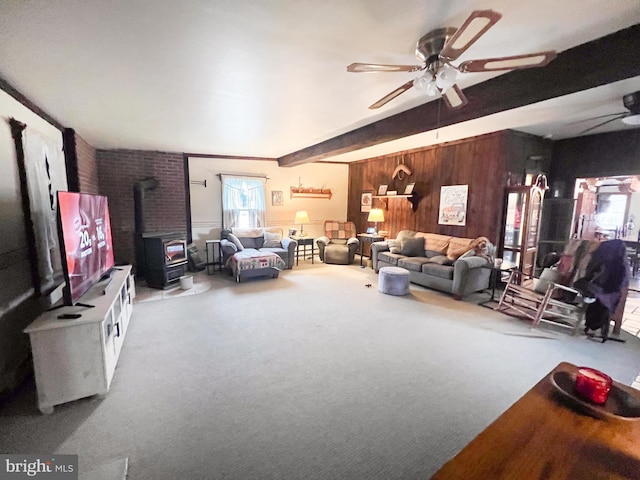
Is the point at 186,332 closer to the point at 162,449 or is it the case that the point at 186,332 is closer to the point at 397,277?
the point at 162,449

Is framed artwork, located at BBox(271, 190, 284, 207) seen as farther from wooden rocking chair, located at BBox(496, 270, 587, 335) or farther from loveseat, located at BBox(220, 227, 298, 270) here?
wooden rocking chair, located at BBox(496, 270, 587, 335)

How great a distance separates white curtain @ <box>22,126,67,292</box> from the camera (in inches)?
102

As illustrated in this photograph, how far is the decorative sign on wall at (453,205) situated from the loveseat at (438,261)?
12.2 inches

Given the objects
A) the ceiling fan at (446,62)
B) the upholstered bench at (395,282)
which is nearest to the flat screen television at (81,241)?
the ceiling fan at (446,62)

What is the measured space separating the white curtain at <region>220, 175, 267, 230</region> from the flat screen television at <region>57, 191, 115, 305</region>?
10.7 ft

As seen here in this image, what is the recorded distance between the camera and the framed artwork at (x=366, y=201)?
6988mm

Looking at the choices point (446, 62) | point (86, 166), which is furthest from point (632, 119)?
point (86, 166)

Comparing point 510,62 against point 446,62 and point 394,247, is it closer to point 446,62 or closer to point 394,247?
point 446,62

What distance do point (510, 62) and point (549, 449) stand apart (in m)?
1.87

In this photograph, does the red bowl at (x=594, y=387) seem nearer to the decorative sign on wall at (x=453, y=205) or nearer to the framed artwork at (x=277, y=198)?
the decorative sign on wall at (x=453, y=205)

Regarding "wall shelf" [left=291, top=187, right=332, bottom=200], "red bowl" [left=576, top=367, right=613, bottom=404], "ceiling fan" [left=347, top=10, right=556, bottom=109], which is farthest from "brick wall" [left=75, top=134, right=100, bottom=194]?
"red bowl" [left=576, top=367, right=613, bottom=404]

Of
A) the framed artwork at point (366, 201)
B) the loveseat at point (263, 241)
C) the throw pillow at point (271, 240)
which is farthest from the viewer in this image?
the framed artwork at point (366, 201)

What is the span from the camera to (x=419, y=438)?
1.69 metres

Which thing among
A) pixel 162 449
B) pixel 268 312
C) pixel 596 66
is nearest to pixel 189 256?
pixel 268 312
